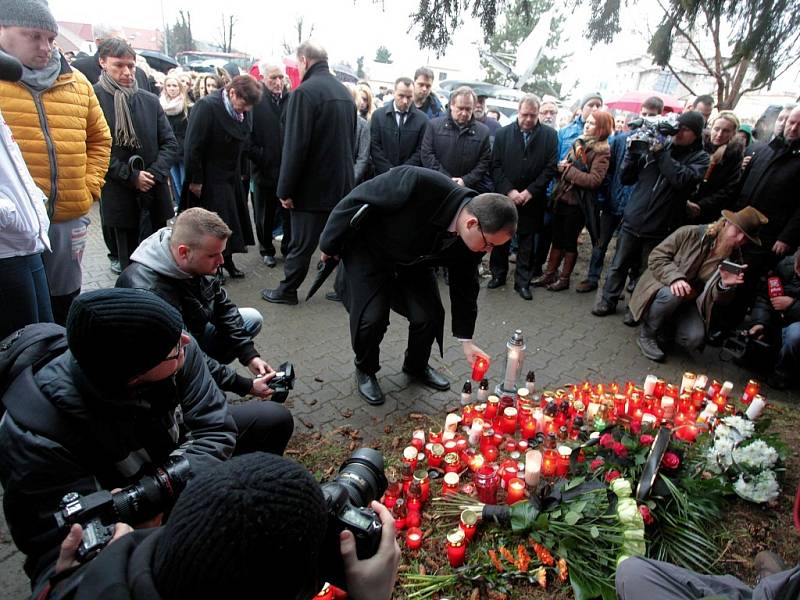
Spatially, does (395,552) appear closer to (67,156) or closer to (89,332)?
(89,332)

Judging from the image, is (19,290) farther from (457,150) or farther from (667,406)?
(457,150)

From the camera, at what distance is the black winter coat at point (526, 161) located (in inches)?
225

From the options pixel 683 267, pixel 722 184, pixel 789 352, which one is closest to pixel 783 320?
pixel 789 352

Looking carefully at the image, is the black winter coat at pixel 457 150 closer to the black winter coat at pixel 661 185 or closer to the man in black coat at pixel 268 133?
the black winter coat at pixel 661 185

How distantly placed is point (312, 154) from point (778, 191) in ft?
15.5

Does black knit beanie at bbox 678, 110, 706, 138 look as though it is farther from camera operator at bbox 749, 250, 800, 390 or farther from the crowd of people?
camera operator at bbox 749, 250, 800, 390

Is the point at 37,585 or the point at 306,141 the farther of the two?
the point at 306,141

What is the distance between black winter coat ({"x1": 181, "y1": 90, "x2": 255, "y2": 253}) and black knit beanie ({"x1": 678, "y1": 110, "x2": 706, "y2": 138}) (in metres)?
4.42

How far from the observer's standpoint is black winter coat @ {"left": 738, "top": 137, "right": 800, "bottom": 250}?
4.92 m

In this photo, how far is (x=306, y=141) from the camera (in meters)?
4.71

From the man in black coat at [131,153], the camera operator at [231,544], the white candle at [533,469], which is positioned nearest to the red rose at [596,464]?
the white candle at [533,469]

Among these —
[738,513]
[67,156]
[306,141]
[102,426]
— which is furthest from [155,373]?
[306,141]

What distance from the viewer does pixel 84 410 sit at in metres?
1.55

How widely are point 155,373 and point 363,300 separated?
2.03 meters
